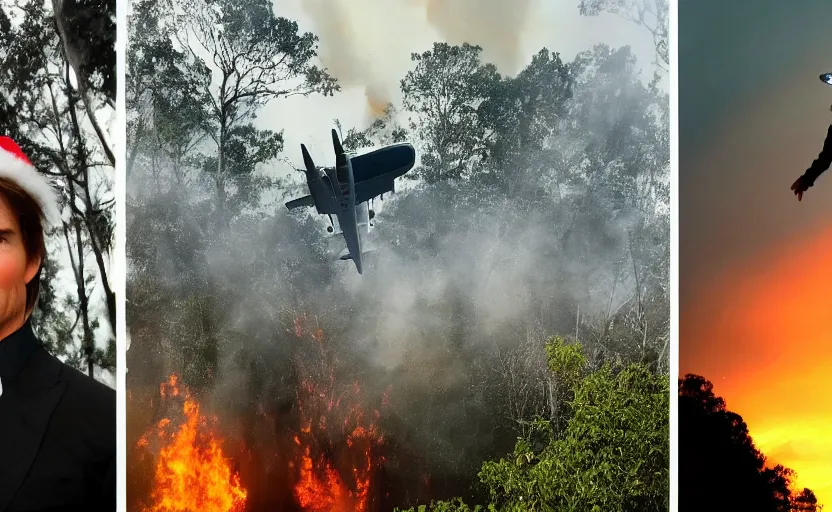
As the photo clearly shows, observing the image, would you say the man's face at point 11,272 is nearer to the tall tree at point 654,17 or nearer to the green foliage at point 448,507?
the green foliage at point 448,507

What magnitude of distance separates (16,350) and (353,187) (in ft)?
5.51

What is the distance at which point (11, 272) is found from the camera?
2.83 metres

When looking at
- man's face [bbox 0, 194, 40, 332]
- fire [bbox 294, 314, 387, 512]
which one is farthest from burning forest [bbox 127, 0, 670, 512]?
man's face [bbox 0, 194, 40, 332]

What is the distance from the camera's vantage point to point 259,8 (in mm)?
2992

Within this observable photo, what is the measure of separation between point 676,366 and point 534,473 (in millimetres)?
838

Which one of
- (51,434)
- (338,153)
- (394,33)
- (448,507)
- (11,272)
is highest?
(394,33)

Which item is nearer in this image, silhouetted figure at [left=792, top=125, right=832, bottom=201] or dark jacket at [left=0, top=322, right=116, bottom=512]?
dark jacket at [left=0, top=322, right=116, bottom=512]

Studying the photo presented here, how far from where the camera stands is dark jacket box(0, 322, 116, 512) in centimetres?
278

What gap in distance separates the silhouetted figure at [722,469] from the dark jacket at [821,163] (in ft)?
3.54

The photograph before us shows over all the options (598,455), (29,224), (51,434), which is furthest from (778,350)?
(29,224)

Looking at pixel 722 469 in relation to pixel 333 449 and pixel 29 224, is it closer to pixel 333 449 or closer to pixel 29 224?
pixel 333 449

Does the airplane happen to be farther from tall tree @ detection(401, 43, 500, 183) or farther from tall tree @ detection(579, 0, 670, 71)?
tall tree @ detection(579, 0, 670, 71)

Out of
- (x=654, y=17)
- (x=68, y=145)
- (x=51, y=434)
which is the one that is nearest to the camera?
(x=51, y=434)

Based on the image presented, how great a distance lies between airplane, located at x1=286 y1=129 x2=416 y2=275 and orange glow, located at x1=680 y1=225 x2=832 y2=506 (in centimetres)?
156
